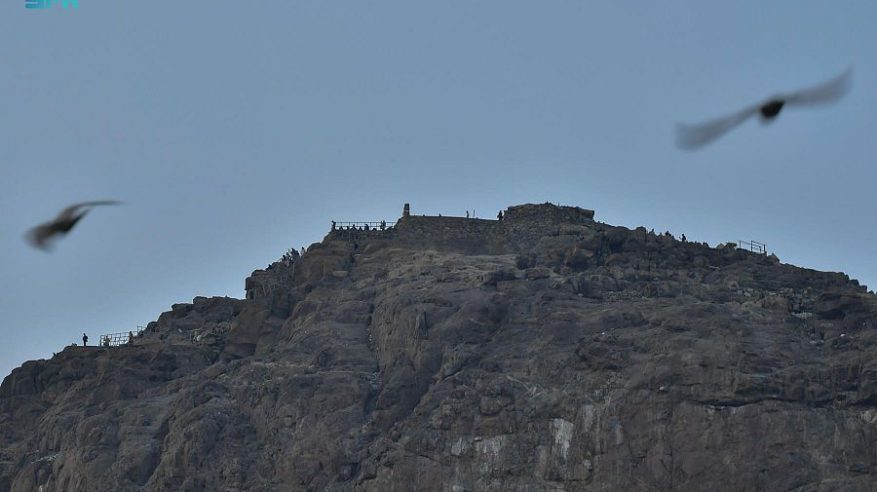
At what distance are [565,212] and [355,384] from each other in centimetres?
2091

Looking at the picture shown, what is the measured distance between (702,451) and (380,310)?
19817mm

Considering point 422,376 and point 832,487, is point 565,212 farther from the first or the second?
point 832,487

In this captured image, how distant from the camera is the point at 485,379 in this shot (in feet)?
308

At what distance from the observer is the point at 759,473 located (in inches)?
3428

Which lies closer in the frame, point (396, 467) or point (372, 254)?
point (396, 467)

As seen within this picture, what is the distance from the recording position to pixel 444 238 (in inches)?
4422

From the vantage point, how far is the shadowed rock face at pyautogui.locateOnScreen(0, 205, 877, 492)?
89.1 metres

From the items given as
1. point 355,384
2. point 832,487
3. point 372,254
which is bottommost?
point 832,487

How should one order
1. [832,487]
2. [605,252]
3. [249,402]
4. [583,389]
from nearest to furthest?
[832,487] < [583,389] < [249,402] < [605,252]

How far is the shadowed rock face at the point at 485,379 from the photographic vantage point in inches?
3509

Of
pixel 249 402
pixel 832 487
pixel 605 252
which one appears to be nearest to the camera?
pixel 832 487

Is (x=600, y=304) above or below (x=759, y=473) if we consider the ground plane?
above

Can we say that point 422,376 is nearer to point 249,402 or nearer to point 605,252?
point 249,402

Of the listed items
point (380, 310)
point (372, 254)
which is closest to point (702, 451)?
point (380, 310)
